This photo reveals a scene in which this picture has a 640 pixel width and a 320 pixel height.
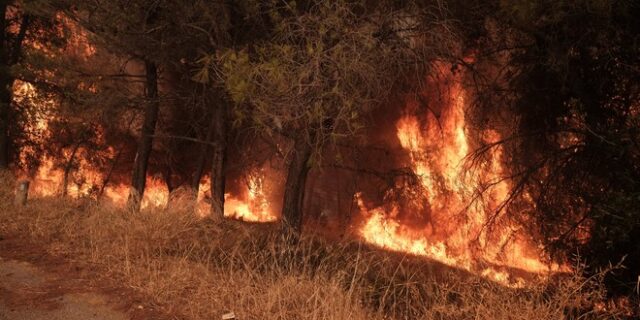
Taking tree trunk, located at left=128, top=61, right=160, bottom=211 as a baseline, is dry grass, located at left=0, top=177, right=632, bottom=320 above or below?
below

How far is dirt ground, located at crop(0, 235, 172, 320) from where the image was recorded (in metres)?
4.92

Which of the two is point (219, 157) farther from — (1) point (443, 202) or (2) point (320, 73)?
(2) point (320, 73)

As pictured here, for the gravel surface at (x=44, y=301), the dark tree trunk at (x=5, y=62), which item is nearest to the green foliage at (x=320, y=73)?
the gravel surface at (x=44, y=301)

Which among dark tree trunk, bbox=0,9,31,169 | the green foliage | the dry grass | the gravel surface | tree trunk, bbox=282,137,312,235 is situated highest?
dark tree trunk, bbox=0,9,31,169

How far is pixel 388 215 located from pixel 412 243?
1108mm

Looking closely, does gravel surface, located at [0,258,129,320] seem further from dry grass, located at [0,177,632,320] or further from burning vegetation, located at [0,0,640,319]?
burning vegetation, located at [0,0,640,319]

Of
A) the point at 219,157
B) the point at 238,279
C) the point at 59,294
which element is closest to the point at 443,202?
the point at 219,157

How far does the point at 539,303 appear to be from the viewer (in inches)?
198

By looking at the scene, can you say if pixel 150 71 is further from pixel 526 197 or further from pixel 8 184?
pixel 526 197

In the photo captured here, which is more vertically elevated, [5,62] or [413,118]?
[5,62]

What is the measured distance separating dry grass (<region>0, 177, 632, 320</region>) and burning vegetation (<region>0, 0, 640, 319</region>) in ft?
0.28

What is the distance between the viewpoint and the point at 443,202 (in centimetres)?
1494

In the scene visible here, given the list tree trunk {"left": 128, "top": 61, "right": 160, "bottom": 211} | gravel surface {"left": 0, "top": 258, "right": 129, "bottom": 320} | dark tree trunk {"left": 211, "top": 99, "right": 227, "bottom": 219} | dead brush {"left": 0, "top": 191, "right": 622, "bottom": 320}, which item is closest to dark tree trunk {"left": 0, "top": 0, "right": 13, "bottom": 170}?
tree trunk {"left": 128, "top": 61, "right": 160, "bottom": 211}

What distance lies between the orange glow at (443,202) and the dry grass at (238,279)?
5.52 meters
